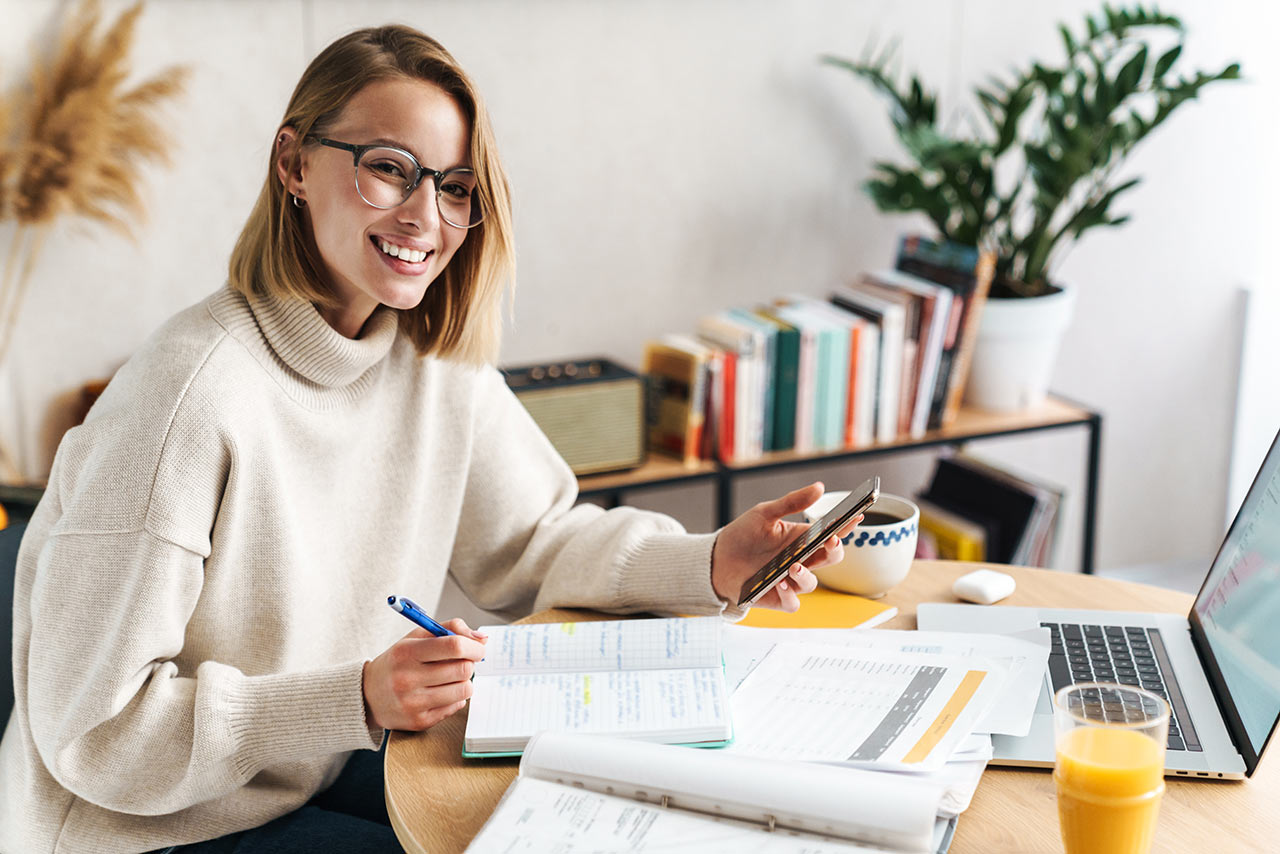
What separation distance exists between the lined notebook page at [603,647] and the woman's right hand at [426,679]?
0.07m

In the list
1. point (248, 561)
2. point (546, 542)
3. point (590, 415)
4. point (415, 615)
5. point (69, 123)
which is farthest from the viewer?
point (590, 415)

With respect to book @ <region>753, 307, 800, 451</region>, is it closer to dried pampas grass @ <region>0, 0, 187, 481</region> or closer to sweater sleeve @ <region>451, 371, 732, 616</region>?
sweater sleeve @ <region>451, 371, 732, 616</region>

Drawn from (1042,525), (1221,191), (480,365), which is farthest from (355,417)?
(1221,191)

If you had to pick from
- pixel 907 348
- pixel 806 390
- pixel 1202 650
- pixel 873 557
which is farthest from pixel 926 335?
pixel 1202 650

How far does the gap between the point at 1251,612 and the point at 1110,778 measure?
0.29 meters

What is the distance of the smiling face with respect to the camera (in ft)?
3.85

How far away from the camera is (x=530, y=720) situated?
985 millimetres

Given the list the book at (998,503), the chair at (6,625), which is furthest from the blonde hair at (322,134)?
the book at (998,503)

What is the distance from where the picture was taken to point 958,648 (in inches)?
42.9

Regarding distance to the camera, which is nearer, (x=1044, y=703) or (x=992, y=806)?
(x=992, y=806)

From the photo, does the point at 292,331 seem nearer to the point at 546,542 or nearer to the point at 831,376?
the point at 546,542

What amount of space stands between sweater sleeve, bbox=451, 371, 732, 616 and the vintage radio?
549mm

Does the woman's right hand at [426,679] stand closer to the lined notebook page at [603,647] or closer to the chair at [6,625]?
the lined notebook page at [603,647]

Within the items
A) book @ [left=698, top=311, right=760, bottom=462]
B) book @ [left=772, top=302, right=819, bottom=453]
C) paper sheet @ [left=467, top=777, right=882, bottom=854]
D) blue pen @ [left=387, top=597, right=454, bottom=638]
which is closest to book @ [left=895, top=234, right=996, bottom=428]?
book @ [left=772, top=302, right=819, bottom=453]
